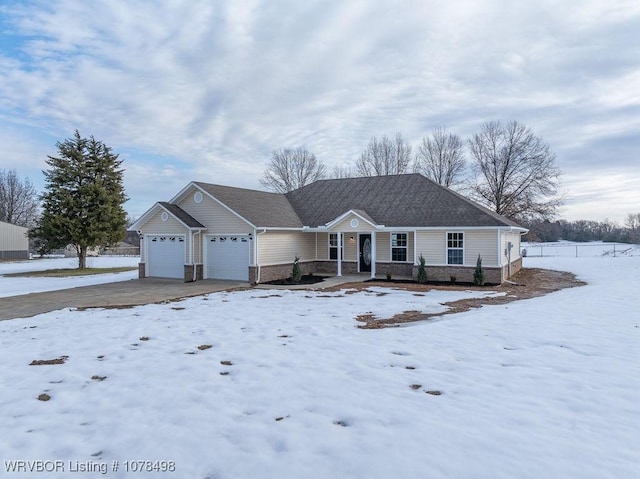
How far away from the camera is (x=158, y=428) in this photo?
162 inches

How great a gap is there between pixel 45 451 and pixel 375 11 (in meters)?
12.8

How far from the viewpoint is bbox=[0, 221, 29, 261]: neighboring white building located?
39812mm

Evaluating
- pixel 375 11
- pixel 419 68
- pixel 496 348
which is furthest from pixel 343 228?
pixel 496 348

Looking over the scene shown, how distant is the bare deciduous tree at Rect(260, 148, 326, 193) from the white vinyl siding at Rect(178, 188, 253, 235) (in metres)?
27.5

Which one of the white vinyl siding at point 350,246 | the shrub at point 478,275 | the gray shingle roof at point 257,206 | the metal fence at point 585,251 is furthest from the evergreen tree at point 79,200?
the metal fence at point 585,251

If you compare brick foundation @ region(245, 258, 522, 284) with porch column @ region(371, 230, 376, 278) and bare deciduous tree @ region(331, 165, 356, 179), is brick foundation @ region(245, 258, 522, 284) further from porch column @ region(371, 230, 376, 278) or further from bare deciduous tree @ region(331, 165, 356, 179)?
bare deciduous tree @ region(331, 165, 356, 179)

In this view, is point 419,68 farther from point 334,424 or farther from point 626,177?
point 626,177

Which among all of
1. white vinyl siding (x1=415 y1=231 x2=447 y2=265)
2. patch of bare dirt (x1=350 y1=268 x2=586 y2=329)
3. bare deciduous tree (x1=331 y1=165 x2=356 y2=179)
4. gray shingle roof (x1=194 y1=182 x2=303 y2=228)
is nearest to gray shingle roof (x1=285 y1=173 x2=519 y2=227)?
white vinyl siding (x1=415 y1=231 x2=447 y2=265)

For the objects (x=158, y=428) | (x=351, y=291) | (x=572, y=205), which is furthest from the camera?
(x=572, y=205)

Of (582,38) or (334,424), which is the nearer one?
(334,424)

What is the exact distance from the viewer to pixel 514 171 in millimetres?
34625

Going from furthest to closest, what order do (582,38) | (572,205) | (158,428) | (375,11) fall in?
(572,205) < (582,38) < (375,11) < (158,428)

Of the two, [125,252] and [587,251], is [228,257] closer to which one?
[125,252]

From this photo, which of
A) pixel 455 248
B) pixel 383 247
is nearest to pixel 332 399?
pixel 455 248
